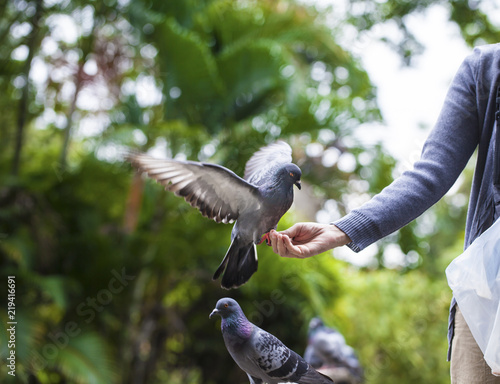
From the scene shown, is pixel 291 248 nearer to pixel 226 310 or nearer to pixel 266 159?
pixel 226 310

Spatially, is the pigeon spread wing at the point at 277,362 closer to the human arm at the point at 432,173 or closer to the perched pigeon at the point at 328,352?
the human arm at the point at 432,173

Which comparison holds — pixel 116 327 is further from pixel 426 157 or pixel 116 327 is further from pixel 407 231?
pixel 426 157

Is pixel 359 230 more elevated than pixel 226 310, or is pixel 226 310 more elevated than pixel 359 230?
pixel 359 230

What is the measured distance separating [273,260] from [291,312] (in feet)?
5.05

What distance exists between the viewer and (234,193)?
1136 mm

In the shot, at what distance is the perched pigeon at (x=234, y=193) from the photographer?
1.08m

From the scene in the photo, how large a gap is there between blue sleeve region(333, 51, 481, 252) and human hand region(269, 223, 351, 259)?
0.02m

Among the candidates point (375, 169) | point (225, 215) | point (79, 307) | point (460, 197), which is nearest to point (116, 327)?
point (79, 307)

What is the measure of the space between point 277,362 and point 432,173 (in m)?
0.58

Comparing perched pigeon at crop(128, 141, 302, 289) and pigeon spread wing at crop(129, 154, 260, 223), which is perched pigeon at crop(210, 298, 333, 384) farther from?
pigeon spread wing at crop(129, 154, 260, 223)

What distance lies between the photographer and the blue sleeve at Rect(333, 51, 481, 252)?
3.69ft

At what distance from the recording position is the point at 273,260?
14.1 feet

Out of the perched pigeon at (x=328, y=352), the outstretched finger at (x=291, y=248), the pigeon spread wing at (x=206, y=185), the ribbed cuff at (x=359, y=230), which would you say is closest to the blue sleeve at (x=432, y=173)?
the ribbed cuff at (x=359, y=230)

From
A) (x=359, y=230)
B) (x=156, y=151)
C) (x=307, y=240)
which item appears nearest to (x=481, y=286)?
(x=359, y=230)
